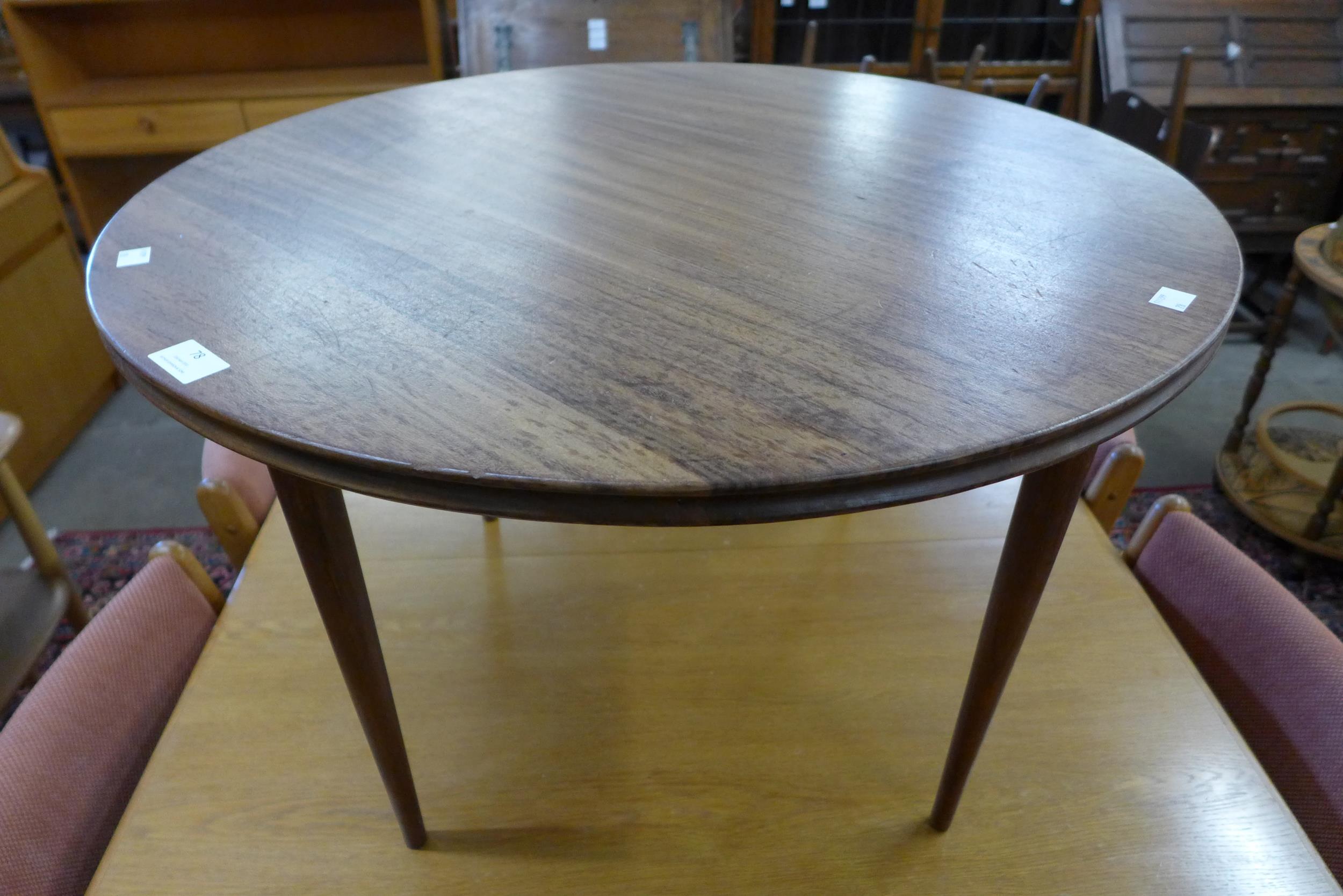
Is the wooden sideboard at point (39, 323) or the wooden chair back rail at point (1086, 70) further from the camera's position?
the wooden chair back rail at point (1086, 70)

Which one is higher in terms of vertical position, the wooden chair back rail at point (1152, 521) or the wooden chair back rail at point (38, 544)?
the wooden chair back rail at point (1152, 521)

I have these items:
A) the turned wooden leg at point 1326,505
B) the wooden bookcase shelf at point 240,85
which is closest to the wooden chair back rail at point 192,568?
the wooden bookcase shelf at point 240,85

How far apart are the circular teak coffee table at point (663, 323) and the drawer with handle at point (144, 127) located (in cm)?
159

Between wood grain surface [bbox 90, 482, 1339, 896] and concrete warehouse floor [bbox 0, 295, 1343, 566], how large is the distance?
2.81ft

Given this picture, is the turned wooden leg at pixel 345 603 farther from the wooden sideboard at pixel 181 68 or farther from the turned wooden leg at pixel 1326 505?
the wooden sideboard at pixel 181 68

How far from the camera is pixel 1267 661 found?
38.6 inches

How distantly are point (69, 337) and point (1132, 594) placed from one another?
232 cm

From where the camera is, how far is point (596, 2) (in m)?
2.38

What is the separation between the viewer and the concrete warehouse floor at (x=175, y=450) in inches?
75.7

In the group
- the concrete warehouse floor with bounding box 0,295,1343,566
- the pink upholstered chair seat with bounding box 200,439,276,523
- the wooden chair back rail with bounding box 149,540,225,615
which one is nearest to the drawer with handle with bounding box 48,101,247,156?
the concrete warehouse floor with bounding box 0,295,1343,566

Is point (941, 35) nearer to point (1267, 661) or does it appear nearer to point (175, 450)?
point (1267, 661)

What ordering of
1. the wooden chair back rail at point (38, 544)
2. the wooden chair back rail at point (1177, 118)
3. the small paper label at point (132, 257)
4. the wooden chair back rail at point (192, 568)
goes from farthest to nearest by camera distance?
the wooden chair back rail at point (1177, 118) → the wooden chair back rail at point (38, 544) → the wooden chair back rail at point (192, 568) → the small paper label at point (132, 257)

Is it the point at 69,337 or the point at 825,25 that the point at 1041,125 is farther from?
the point at 69,337

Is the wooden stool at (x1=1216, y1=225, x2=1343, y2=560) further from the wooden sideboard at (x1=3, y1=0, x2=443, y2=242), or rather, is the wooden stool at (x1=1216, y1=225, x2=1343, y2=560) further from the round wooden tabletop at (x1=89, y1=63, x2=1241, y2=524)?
the wooden sideboard at (x1=3, y1=0, x2=443, y2=242)
